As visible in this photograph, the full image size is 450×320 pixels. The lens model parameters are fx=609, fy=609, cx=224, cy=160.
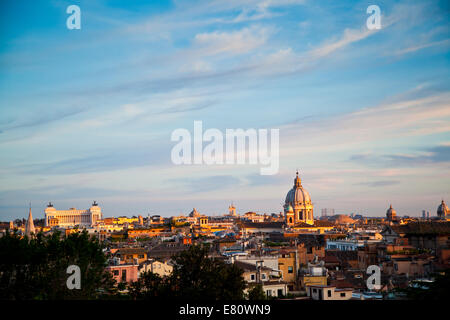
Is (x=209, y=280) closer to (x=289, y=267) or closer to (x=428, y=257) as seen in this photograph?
(x=289, y=267)

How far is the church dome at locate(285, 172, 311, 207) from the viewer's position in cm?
16350

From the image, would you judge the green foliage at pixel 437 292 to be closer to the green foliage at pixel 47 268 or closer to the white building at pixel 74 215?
the green foliage at pixel 47 268

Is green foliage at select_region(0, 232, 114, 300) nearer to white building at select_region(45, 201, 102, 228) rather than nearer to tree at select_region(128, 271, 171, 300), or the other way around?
tree at select_region(128, 271, 171, 300)

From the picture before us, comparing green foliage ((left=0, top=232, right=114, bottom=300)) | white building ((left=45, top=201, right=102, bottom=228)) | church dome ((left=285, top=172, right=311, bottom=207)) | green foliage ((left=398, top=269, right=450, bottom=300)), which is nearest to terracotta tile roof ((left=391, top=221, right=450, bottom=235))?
green foliage ((left=398, top=269, right=450, bottom=300))

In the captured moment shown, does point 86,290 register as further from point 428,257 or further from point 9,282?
point 428,257

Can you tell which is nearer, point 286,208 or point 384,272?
point 384,272

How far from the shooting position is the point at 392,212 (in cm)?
16888

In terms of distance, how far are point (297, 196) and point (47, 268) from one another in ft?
470

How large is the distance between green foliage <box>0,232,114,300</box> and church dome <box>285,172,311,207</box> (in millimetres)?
139052

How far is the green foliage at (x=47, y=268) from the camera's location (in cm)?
2180
